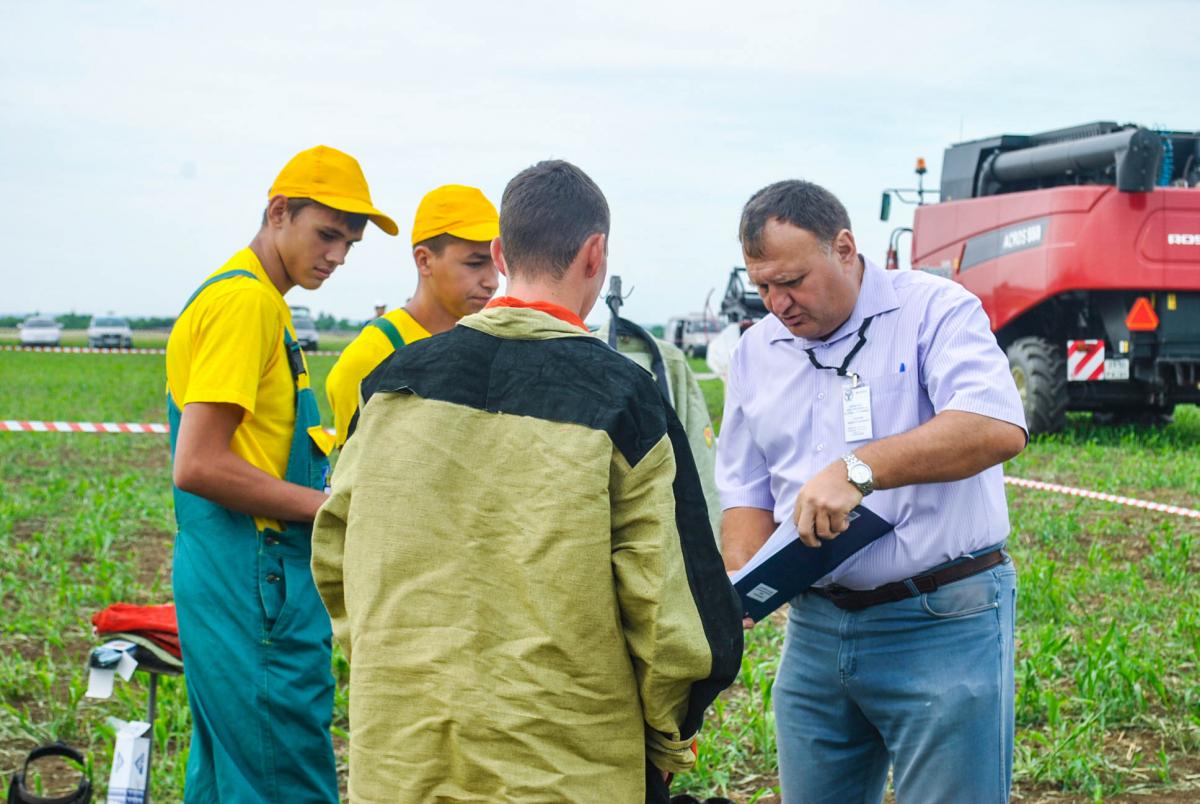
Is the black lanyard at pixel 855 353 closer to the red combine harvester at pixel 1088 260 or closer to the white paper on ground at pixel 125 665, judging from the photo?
the white paper on ground at pixel 125 665

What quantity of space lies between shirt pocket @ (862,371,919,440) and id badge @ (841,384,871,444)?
1cm

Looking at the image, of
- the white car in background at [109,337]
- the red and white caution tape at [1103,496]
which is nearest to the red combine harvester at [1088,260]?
the red and white caution tape at [1103,496]

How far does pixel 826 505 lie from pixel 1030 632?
13.3 ft

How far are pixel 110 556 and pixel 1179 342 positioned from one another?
10.7 metres

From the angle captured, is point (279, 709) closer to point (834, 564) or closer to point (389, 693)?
point (389, 693)

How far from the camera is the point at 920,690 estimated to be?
2.66 metres

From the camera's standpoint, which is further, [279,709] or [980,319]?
[279,709]

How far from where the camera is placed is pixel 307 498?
294 cm

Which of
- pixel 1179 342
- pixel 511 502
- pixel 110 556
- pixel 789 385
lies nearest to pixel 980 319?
pixel 789 385

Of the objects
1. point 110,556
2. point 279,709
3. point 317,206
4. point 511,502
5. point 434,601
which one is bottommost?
point 110,556

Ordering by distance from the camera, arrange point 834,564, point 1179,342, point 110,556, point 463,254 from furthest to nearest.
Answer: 1. point 1179,342
2. point 110,556
3. point 463,254
4. point 834,564

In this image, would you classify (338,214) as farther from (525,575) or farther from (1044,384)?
(1044,384)

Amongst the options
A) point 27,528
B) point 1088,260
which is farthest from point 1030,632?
point 1088,260

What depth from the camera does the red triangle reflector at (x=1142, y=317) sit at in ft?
42.0
